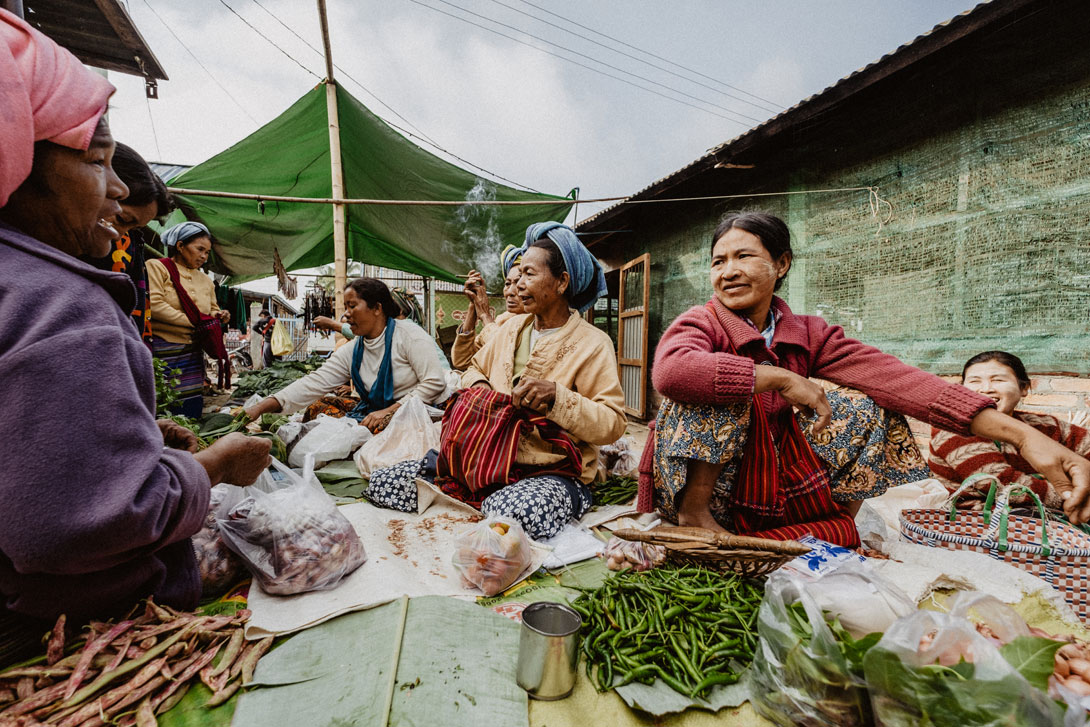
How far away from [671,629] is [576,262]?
198 cm

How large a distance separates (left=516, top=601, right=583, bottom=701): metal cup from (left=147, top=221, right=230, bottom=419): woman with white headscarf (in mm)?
4476

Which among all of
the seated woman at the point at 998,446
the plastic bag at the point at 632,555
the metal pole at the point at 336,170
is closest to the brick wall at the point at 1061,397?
the seated woman at the point at 998,446

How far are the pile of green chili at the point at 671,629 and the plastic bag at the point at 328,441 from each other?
8.13 ft

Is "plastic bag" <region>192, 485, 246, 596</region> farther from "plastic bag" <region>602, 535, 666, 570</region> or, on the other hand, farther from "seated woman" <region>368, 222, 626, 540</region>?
"plastic bag" <region>602, 535, 666, 570</region>

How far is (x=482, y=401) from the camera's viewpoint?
2760 mm

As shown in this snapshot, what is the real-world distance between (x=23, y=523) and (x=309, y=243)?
25.4ft

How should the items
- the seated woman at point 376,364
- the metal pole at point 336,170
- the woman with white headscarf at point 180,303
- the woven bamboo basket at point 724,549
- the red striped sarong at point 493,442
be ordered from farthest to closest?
1. the metal pole at point 336,170
2. the woman with white headscarf at point 180,303
3. the seated woman at point 376,364
4. the red striped sarong at point 493,442
5. the woven bamboo basket at point 724,549

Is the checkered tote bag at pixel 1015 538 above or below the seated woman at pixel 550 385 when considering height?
below

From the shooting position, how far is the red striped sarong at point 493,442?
2689 millimetres

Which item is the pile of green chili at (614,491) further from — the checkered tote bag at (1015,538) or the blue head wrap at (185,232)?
the blue head wrap at (185,232)

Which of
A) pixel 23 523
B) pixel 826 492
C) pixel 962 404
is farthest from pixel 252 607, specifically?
pixel 962 404

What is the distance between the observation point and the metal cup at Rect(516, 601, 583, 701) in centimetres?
135

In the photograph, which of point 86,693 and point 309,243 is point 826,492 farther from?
point 309,243

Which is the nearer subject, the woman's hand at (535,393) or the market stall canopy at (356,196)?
the woman's hand at (535,393)
